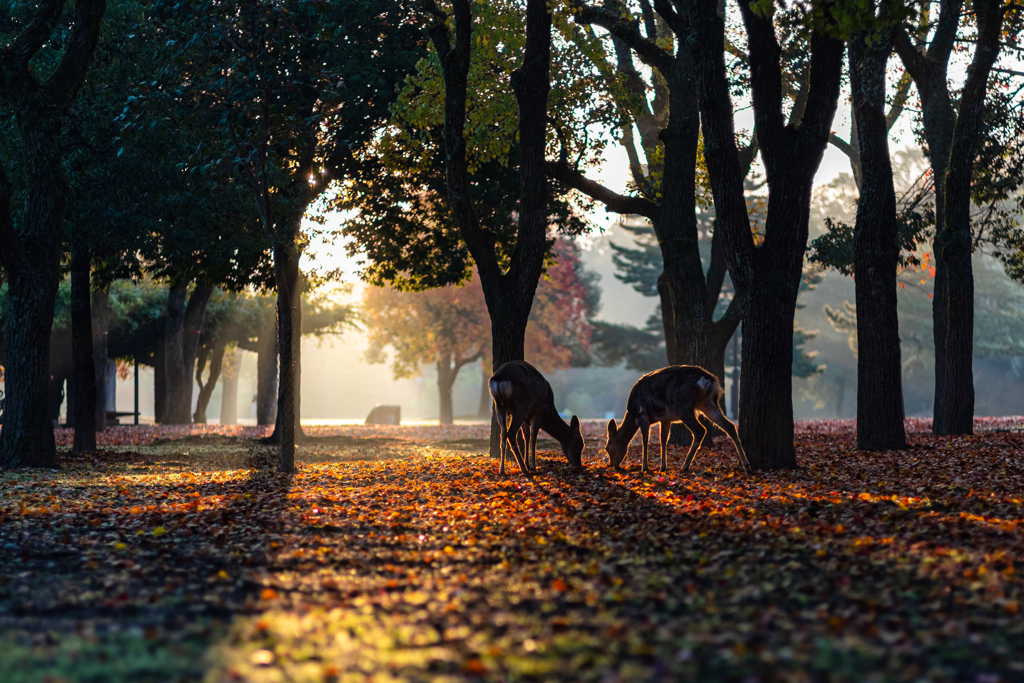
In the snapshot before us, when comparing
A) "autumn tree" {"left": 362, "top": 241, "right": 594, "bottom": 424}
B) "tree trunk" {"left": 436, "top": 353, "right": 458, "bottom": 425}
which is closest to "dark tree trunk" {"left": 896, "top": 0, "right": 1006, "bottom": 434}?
"autumn tree" {"left": 362, "top": 241, "right": 594, "bottom": 424}

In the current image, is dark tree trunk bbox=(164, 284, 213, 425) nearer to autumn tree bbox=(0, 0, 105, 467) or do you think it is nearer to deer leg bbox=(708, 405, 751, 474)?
autumn tree bbox=(0, 0, 105, 467)

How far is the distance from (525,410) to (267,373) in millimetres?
29071

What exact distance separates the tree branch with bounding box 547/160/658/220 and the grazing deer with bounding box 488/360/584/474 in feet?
18.0

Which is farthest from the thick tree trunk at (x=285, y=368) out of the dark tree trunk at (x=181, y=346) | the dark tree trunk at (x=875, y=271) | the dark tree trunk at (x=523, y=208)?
the dark tree trunk at (x=181, y=346)

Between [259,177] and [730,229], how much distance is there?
24.6 ft

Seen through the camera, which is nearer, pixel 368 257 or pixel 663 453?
pixel 663 453

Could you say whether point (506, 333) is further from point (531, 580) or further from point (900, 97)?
point (900, 97)

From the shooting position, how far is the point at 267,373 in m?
39.7

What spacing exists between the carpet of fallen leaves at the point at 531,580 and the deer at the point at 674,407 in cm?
81

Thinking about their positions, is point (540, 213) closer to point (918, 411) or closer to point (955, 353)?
point (955, 353)

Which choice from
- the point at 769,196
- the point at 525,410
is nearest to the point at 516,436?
the point at 525,410

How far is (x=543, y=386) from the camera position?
13.2 meters

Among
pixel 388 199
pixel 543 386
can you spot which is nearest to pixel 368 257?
pixel 388 199

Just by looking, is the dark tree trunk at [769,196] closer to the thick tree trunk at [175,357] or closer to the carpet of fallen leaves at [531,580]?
the carpet of fallen leaves at [531,580]
